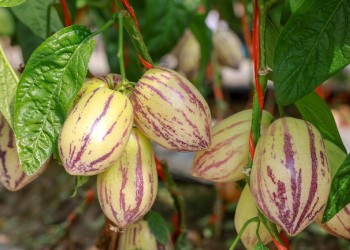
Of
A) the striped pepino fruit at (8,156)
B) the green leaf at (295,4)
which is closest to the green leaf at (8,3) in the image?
the striped pepino fruit at (8,156)

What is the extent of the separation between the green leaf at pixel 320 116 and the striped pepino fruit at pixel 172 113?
145mm

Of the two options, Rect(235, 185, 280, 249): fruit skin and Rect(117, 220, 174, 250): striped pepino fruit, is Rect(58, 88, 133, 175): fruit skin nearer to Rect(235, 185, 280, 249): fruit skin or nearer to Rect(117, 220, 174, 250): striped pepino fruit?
Rect(235, 185, 280, 249): fruit skin

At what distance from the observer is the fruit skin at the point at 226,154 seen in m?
0.69

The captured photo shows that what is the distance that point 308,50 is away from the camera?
67 centimetres

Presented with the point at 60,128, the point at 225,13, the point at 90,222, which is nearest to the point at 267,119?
the point at 60,128

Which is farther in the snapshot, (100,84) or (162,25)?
(162,25)

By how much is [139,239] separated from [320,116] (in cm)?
26

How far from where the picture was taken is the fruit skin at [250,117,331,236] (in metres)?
0.61

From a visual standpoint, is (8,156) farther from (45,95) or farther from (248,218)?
(248,218)

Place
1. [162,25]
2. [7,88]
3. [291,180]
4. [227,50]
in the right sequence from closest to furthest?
[291,180] → [7,88] → [162,25] → [227,50]

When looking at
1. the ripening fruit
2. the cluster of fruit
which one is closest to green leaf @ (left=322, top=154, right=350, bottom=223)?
the cluster of fruit

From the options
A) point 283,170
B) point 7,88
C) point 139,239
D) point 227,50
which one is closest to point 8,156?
point 7,88

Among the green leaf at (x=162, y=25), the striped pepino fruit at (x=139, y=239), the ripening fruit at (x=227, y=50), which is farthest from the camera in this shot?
the ripening fruit at (x=227, y=50)

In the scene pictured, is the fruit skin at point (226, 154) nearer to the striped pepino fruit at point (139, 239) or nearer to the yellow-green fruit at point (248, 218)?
the yellow-green fruit at point (248, 218)
